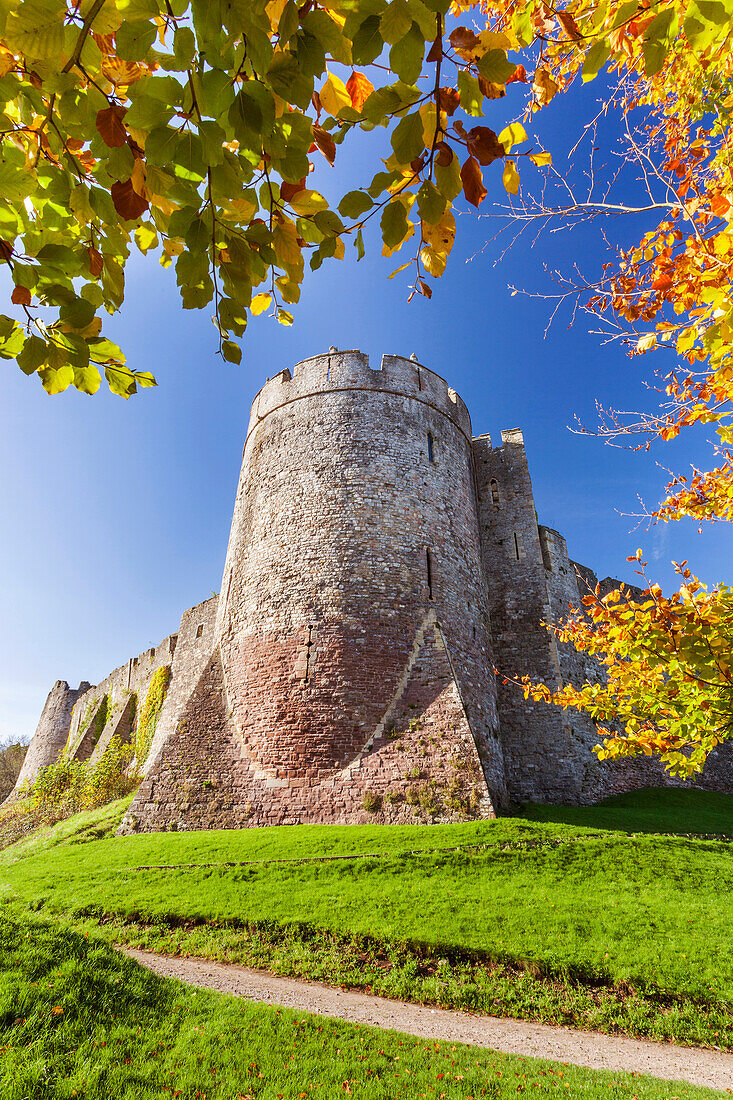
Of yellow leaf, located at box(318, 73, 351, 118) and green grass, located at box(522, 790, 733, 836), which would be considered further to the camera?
green grass, located at box(522, 790, 733, 836)

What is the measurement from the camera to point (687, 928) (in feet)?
20.7

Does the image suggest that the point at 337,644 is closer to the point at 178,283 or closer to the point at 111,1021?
the point at 111,1021

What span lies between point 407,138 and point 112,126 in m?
0.81

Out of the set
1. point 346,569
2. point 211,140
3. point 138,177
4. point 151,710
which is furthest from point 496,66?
point 151,710

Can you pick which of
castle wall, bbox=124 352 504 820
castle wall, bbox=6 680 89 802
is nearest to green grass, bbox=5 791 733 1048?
castle wall, bbox=124 352 504 820

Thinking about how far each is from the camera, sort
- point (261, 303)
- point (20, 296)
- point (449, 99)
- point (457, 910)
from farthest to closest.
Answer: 1. point (457, 910)
2. point (261, 303)
3. point (20, 296)
4. point (449, 99)

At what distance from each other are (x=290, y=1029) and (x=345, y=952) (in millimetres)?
2086

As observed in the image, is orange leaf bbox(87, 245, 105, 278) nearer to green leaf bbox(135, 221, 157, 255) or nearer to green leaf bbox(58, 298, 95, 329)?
green leaf bbox(58, 298, 95, 329)

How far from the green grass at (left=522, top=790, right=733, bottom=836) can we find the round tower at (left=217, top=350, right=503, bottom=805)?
1739 millimetres

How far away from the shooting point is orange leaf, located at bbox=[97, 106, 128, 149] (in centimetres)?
137

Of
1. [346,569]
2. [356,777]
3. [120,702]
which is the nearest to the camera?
[356,777]

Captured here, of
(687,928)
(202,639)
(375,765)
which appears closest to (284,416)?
(202,639)

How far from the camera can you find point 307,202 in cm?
157

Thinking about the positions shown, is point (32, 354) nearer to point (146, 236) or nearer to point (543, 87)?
point (146, 236)
